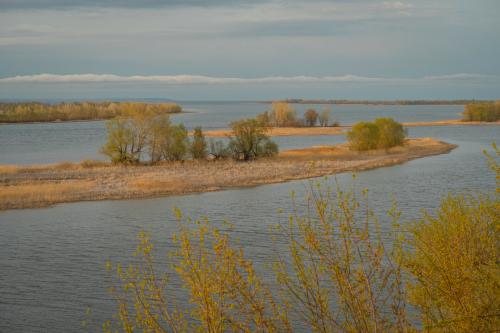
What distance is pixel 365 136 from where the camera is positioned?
60438 millimetres

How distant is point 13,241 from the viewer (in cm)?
2058

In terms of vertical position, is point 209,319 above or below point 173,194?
above

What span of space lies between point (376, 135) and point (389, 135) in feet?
7.67

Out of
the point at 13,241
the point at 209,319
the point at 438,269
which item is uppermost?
the point at 438,269

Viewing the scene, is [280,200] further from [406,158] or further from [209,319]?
[406,158]

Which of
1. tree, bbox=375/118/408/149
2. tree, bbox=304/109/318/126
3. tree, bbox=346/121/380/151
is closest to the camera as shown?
tree, bbox=346/121/380/151

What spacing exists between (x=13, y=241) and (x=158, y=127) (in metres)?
30.4

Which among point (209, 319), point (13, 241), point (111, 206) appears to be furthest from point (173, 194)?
point (209, 319)

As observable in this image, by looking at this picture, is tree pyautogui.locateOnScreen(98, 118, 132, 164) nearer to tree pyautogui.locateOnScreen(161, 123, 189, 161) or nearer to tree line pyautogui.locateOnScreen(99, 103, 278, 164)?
tree line pyautogui.locateOnScreen(99, 103, 278, 164)

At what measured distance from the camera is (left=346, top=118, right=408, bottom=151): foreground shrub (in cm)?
6022

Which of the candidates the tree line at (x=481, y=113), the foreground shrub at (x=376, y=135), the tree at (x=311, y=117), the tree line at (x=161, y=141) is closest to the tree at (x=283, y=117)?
the tree at (x=311, y=117)

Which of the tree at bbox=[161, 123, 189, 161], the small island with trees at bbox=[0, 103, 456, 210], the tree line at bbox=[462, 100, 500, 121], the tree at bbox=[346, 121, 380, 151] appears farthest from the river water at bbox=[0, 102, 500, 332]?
the tree line at bbox=[462, 100, 500, 121]

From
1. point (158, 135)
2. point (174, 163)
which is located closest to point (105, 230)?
point (174, 163)

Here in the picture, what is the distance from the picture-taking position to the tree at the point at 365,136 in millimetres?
59981
